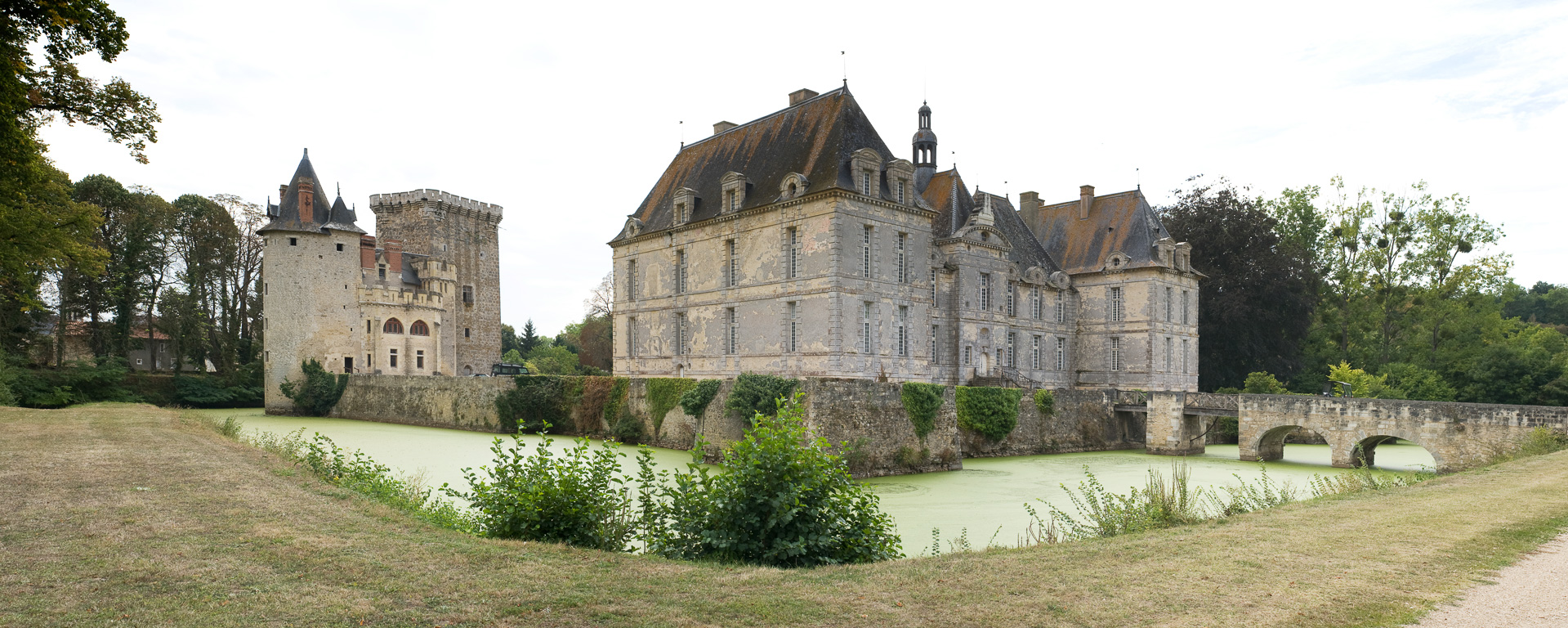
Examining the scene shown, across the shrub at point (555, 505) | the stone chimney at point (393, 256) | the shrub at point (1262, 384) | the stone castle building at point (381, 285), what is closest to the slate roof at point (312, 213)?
the stone castle building at point (381, 285)

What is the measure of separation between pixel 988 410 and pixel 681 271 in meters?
10.5

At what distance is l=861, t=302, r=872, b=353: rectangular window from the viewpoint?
920 inches

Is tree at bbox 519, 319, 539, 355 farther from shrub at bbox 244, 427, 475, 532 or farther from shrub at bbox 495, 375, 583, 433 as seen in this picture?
shrub at bbox 244, 427, 475, 532

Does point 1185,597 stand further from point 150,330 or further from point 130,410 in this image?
point 150,330

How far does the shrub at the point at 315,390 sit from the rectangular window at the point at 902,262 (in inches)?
844

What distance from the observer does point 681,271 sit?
27.7m

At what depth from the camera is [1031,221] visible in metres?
36.1

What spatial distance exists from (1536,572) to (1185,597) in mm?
2743

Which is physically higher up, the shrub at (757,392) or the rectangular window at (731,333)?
the rectangular window at (731,333)

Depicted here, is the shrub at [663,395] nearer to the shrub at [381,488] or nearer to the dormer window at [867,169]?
the dormer window at [867,169]

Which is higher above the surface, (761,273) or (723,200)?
(723,200)

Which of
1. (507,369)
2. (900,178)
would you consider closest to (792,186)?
(900,178)

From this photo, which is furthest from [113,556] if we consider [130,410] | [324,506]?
[130,410]

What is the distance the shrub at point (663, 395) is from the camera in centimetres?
2136
